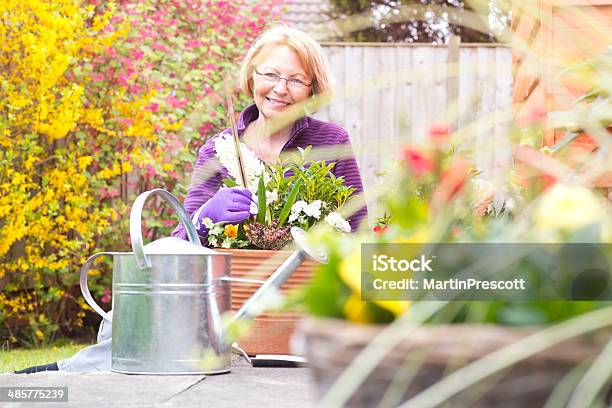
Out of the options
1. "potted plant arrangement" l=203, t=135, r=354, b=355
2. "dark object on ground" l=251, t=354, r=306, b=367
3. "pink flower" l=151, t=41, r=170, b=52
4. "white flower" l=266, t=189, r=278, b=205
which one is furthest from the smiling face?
"pink flower" l=151, t=41, r=170, b=52

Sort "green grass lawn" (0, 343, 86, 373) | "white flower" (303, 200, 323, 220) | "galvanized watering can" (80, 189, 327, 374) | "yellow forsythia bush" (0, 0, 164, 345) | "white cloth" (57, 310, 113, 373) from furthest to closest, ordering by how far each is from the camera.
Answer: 1. "yellow forsythia bush" (0, 0, 164, 345)
2. "green grass lawn" (0, 343, 86, 373)
3. "white flower" (303, 200, 323, 220)
4. "white cloth" (57, 310, 113, 373)
5. "galvanized watering can" (80, 189, 327, 374)

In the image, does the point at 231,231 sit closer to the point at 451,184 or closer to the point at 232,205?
the point at 232,205

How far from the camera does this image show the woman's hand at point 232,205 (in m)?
1.40

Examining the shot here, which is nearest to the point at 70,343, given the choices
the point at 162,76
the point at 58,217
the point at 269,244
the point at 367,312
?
the point at 58,217

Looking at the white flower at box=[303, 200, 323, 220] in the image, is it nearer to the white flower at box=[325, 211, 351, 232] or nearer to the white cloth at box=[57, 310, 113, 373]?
the white flower at box=[325, 211, 351, 232]

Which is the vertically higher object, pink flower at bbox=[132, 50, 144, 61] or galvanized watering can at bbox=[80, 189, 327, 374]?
pink flower at bbox=[132, 50, 144, 61]

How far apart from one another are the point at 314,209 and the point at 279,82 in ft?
2.25

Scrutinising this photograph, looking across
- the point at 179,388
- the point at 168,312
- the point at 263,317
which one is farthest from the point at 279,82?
the point at 179,388

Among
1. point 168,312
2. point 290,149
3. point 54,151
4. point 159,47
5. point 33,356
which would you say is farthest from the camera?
point 159,47

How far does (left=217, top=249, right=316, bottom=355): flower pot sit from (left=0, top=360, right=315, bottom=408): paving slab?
0.12 m

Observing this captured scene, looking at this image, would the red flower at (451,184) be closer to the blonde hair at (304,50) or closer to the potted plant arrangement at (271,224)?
the potted plant arrangement at (271,224)

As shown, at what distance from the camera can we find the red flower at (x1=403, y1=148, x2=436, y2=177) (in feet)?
1.52

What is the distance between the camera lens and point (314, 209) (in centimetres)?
143

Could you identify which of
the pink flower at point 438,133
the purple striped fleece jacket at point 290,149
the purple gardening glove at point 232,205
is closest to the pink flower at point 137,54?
the purple striped fleece jacket at point 290,149
